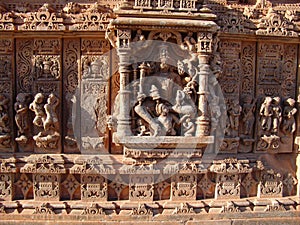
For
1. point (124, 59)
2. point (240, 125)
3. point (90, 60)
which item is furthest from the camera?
point (240, 125)

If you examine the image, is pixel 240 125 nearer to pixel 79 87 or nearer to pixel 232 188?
pixel 232 188

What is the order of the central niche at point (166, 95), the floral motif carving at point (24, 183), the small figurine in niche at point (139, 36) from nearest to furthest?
the small figurine in niche at point (139, 36)
the central niche at point (166, 95)
the floral motif carving at point (24, 183)

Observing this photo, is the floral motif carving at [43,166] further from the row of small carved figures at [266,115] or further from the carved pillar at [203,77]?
the row of small carved figures at [266,115]

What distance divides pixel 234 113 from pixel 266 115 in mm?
569

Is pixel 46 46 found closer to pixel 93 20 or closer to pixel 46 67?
pixel 46 67

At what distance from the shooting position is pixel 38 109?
189 inches

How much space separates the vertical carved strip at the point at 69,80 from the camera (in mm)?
4961

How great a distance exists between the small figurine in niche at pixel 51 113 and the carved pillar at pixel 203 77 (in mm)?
2316

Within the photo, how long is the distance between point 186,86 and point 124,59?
1.08m

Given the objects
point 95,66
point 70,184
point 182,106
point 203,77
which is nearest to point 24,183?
point 70,184

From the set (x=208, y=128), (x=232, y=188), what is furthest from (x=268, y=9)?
(x=232, y=188)

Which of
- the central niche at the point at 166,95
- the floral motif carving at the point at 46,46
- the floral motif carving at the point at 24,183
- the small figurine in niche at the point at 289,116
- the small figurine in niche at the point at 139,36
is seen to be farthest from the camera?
the small figurine in niche at the point at 289,116

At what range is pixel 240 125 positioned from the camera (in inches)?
208

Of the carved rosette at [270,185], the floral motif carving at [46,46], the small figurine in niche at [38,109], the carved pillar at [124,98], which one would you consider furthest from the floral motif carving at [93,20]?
the carved rosette at [270,185]
